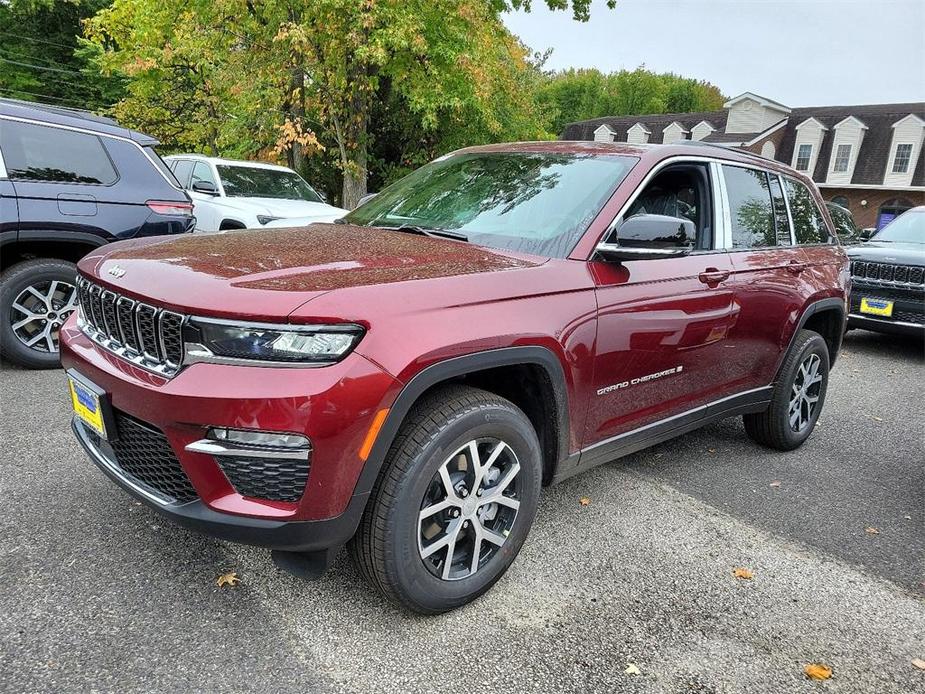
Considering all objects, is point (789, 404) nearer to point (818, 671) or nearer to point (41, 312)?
point (818, 671)

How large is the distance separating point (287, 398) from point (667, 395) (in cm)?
205

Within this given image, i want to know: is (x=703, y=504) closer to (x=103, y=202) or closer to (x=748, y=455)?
(x=748, y=455)

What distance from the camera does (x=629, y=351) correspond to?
2.93 metres

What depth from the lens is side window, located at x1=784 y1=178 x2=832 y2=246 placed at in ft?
14.2

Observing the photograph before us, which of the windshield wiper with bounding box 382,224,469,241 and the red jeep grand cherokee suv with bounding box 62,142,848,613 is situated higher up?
the windshield wiper with bounding box 382,224,469,241

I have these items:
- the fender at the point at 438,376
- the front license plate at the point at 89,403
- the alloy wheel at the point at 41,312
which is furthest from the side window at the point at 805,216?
the alloy wheel at the point at 41,312

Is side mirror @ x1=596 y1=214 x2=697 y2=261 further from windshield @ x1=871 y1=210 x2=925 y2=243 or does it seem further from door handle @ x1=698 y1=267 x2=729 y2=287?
windshield @ x1=871 y1=210 x2=925 y2=243

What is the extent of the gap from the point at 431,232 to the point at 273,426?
146 centimetres

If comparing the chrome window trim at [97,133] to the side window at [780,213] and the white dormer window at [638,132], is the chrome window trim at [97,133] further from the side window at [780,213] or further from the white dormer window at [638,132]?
the white dormer window at [638,132]

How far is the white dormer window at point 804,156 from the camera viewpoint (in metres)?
37.2

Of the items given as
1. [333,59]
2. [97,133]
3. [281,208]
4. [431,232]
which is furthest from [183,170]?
[431,232]

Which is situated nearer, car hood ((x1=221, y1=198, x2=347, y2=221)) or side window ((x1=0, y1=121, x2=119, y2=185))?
side window ((x1=0, y1=121, x2=119, y2=185))

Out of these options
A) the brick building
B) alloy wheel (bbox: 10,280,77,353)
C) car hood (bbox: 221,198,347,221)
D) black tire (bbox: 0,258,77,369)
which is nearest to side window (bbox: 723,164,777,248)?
black tire (bbox: 0,258,77,369)

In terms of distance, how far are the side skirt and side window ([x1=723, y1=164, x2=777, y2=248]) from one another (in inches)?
36.1
